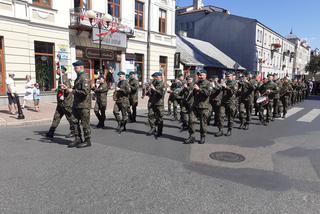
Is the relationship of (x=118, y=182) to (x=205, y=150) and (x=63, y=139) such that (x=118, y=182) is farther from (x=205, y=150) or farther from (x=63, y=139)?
(x=63, y=139)

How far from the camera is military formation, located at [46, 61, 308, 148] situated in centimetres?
645

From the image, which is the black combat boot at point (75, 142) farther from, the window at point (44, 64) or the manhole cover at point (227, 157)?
the window at point (44, 64)

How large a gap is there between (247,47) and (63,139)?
39063mm

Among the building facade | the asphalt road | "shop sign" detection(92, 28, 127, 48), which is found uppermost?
the building facade

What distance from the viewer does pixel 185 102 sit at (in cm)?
929

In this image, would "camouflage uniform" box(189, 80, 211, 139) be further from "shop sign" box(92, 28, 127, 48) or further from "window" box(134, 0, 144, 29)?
"window" box(134, 0, 144, 29)

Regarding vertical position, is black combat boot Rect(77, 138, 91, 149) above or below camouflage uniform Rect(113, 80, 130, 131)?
below

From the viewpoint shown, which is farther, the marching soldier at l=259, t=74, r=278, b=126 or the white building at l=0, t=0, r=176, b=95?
the white building at l=0, t=0, r=176, b=95

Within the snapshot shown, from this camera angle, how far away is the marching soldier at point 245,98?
376 inches

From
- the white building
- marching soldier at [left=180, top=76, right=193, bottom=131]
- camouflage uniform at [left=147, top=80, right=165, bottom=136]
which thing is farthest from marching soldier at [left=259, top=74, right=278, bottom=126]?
the white building

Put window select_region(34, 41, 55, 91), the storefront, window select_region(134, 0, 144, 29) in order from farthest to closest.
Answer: window select_region(134, 0, 144, 29) → the storefront → window select_region(34, 41, 55, 91)

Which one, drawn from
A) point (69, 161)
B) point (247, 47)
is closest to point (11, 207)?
point (69, 161)

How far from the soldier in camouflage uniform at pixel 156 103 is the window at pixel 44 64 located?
9557 mm

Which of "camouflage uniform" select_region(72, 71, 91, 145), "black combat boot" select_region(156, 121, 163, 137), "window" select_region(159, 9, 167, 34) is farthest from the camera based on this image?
"window" select_region(159, 9, 167, 34)
